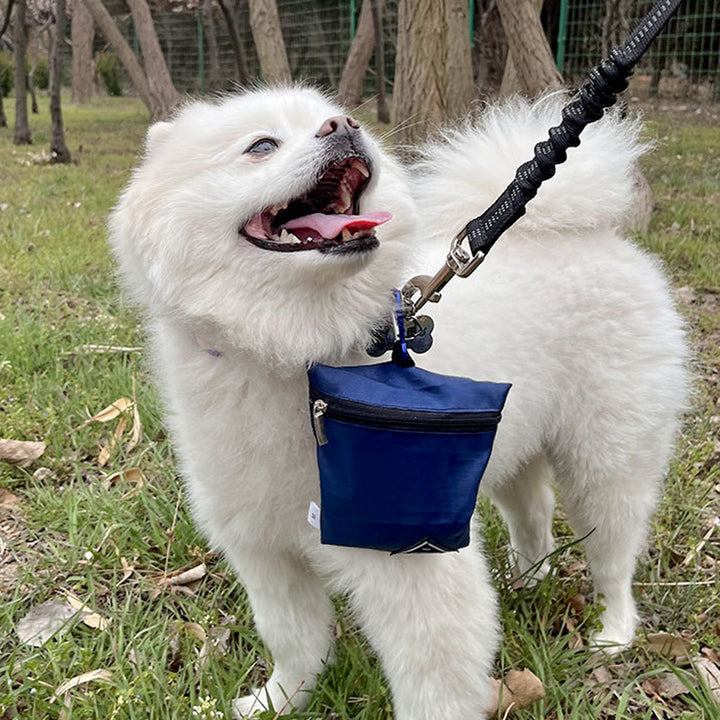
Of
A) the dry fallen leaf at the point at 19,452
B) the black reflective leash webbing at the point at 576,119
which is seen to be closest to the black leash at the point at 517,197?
the black reflective leash webbing at the point at 576,119

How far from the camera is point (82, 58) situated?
17.2 metres

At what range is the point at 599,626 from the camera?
1.99 metres

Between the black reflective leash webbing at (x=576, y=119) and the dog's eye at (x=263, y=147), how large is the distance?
40 centimetres

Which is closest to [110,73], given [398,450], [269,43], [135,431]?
[269,43]

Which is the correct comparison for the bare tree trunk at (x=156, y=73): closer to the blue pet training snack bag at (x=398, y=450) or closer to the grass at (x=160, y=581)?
the grass at (x=160, y=581)

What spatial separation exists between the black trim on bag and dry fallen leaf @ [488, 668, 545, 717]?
76cm

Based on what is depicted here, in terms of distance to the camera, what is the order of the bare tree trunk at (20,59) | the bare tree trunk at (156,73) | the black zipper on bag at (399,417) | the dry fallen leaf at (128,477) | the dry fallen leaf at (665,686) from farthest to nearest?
the bare tree trunk at (20,59)
the bare tree trunk at (156,73)
the dry fallen leaf at (128,477)
the dry fallen leaf at (665,686)
the black zipper on bag at (399,417)

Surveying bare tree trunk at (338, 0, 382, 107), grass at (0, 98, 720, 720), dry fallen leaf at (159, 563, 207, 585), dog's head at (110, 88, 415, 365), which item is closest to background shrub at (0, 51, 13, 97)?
bare tree trunk at (338, 0, 382, 107)

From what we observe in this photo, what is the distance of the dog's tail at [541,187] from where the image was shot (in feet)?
6.36

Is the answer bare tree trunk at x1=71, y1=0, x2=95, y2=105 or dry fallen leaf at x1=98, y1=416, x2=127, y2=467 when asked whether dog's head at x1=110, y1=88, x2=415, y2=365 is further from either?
bare tree trunk at x1=71, y1=0, x2=95, y2=105

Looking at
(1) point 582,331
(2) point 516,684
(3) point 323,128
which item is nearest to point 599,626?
(2) point 516,684

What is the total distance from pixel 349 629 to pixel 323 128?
129cm

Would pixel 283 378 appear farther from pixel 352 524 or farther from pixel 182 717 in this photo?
pixel 182 717

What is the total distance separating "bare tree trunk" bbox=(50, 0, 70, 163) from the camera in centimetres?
742
